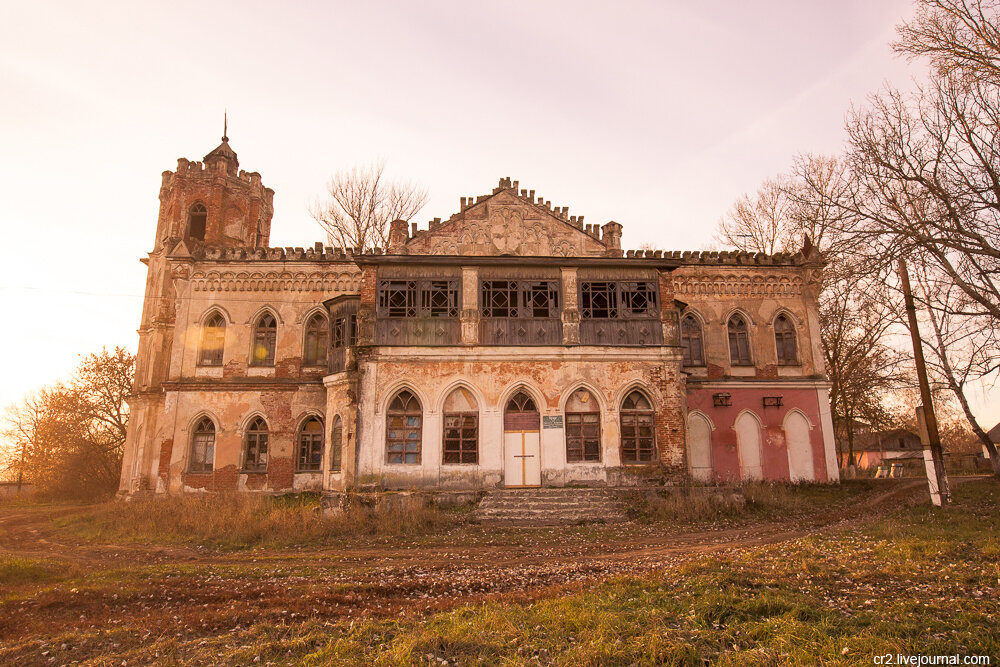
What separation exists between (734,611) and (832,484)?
20.0 m

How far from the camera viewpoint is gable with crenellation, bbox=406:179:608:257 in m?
25.8

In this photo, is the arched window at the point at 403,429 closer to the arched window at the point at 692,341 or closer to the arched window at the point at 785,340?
the arched window at the point at 692,341

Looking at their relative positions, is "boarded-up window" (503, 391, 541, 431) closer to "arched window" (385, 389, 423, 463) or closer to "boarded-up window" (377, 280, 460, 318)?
"arched window" (385, 389, 423, 463)

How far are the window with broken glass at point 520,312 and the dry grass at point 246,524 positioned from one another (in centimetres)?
619

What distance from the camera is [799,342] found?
26.2 meters

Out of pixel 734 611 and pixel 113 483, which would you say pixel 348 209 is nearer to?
pixel 113 483

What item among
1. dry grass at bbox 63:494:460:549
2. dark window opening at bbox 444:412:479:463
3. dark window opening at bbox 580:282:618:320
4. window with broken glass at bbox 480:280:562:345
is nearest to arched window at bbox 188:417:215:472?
dry grass at bbox 63:494:460:549

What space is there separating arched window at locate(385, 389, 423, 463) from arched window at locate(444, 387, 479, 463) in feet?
3.04

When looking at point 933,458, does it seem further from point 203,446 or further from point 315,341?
point 203,446

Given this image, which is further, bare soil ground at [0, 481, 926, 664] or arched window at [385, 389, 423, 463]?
arched window at [385, 389, 423, 463]

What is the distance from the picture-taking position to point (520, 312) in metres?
21.1

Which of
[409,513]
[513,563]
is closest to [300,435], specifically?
[409,513]

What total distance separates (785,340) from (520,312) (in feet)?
41.8

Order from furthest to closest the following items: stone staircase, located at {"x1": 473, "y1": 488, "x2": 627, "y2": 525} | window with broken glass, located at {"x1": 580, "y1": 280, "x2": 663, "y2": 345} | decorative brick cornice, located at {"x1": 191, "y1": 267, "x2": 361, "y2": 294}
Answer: decorative brick cornice, located at {"x1": 191, "y1": 267, "x2": 361, "y2": 294}, window with broken glass, located at {"x1": 580, "y1": 280, "x2": 663, "y2": 345}, stone staircase, located at {"x1": 473, "y1": 488, "x2": 627, "y2": 525}
